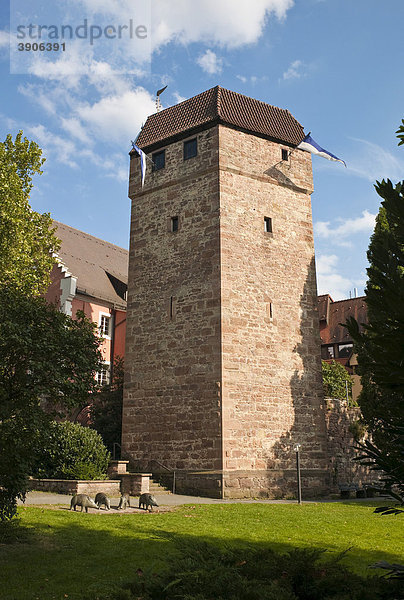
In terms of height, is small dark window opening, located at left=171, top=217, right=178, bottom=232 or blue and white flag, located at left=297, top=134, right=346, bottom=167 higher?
blue and white flag, located at left=297, top=134, right=346, bottom=167

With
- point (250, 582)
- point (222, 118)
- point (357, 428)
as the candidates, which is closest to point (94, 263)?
point (222, 118)

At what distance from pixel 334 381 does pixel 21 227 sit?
728 inches

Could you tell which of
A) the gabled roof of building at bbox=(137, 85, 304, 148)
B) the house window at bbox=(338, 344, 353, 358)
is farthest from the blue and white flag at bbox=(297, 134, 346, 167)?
the house window at bbox=(338, 344, 353, 358)

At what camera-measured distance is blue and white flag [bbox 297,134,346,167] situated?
848 inches

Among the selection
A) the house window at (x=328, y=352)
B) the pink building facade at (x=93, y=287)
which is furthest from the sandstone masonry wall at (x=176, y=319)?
the house window at (x=328, y=352)

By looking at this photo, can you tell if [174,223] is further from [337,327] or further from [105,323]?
[337,327]

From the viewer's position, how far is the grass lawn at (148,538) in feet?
23.0

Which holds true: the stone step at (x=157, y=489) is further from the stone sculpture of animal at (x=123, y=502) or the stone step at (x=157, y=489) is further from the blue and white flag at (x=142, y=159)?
the blue and white flag at (x=142, y=159)

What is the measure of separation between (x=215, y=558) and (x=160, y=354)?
14.5m

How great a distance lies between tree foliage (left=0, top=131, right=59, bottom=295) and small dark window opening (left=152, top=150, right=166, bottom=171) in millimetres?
4319

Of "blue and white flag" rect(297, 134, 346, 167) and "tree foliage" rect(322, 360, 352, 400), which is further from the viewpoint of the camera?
"tree foliage" rect(322, 360, 352, 400)

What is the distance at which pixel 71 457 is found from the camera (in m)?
17.2

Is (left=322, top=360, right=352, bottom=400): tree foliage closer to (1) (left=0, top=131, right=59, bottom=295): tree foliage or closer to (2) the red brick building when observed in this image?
(2) the red brick building

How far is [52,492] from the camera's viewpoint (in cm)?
1598
